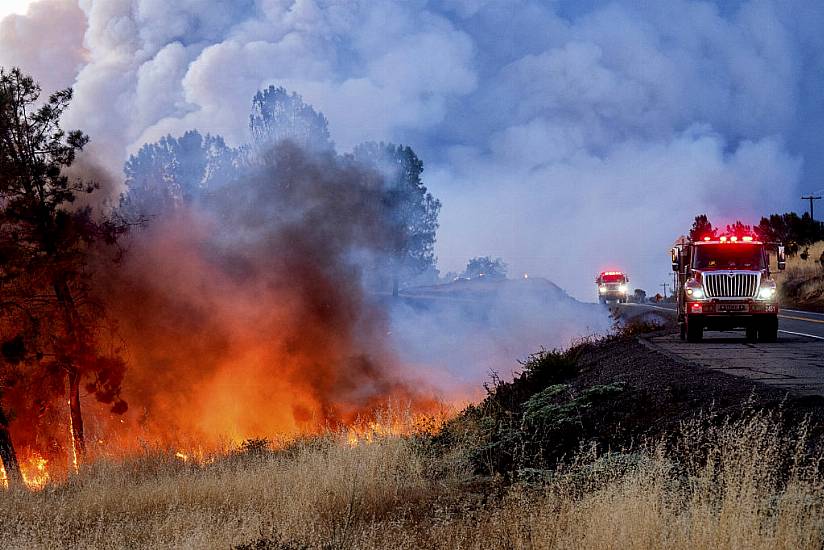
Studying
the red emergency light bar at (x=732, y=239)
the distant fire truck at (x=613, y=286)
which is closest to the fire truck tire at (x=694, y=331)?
the red emergency light bar at (x=732, y=239)

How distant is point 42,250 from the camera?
23.1 meters

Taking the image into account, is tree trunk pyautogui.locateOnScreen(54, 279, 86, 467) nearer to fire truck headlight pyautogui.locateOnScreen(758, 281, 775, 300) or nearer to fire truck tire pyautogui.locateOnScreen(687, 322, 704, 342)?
fire truck tire pyautogui.locateOnScreen(687, 322, 704, 342)

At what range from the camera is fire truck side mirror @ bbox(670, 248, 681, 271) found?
60.1 feet

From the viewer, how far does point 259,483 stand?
31.8ft

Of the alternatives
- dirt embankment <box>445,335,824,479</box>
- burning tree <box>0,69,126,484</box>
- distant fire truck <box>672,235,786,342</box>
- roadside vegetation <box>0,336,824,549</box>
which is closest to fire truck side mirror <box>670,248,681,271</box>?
distant fire truck <box>672,235,786,342</box>

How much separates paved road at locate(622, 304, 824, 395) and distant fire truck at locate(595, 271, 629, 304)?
93.2 feet

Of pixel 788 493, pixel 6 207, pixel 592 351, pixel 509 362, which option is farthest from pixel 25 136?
pixel 509 362

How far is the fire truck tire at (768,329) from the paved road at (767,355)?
32 centimetres

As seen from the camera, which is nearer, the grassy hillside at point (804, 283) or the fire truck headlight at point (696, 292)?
the fire truck headlight at point (696, 292)

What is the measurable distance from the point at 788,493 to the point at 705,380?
5.24m

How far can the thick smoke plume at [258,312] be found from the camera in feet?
126

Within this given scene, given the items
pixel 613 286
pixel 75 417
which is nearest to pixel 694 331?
pixel 75 417

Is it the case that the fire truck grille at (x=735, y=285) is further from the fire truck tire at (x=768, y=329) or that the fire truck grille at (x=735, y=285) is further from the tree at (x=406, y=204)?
the tree at (x=406, y=204)

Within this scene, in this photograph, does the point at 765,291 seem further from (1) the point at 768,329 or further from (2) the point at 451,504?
(2) the point at 451,504
